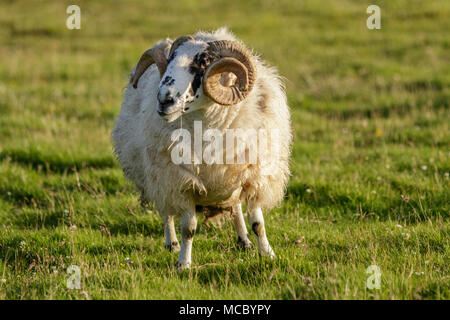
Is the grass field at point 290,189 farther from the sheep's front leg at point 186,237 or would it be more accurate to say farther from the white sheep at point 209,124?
the white sheep at point 209,124

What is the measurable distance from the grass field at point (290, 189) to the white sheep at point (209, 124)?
46cm

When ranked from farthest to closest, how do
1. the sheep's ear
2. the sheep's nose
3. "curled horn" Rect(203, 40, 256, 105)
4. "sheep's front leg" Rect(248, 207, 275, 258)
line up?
"sheep's front leg" Rect(248, 207, 275, 258), the sheep's ear, "curled horn" Rect(203, 40, 256, 105), the sheep's nose

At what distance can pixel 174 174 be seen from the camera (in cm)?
523

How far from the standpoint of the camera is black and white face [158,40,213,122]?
4.57m

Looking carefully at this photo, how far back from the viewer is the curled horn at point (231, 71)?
4.70 m

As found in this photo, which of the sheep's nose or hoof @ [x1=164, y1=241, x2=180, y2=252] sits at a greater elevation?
the sheep's nose

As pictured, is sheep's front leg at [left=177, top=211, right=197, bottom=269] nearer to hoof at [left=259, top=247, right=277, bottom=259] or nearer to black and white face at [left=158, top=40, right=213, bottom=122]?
hoof at [left=259, top=247, right=277, bottom=259]

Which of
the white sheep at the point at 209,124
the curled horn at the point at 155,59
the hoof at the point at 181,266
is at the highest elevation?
the curled horn at the point at 155,59

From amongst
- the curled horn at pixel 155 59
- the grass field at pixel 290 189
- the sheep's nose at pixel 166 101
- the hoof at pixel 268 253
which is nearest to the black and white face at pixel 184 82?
the sheep's nose at pixel 166 101

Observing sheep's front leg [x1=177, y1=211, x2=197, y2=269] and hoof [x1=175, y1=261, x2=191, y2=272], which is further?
sheep's front leg [x1=177, y1=211, x2=197, y2=269]

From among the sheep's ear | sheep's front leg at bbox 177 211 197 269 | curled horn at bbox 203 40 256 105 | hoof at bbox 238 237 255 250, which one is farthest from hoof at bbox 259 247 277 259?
the sheep's ear
